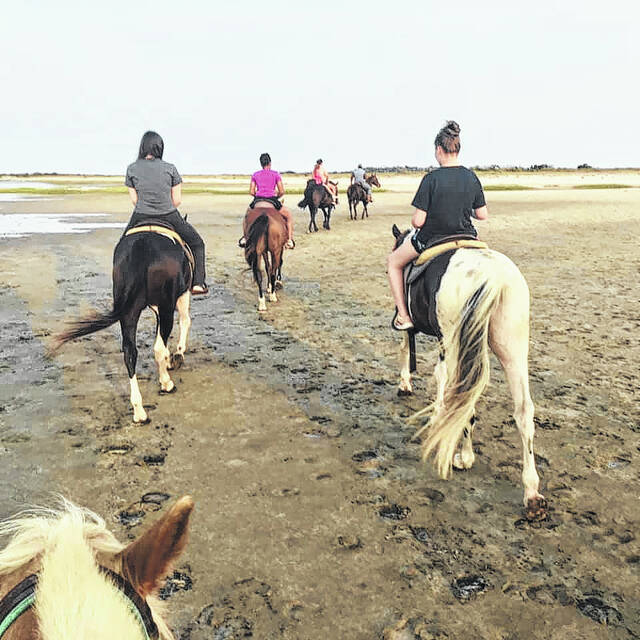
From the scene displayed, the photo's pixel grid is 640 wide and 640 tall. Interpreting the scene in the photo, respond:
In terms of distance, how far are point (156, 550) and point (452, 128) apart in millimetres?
3830

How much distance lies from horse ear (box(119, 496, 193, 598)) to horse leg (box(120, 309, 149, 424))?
3864 mm

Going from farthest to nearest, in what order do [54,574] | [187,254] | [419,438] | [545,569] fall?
[187,254] < [419,438] < [545,569] < [54,574]

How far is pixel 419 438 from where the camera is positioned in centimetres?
468

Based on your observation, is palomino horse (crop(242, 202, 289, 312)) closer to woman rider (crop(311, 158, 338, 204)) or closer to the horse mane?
the horse mane

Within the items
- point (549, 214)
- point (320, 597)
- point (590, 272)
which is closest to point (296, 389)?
point (320, 597)

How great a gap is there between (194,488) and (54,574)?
2.95 m

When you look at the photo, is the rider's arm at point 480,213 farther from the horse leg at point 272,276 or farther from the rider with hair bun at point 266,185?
the rider with hair bun at point 266,185

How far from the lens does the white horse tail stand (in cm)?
352

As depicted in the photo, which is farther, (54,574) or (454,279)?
(454,279)

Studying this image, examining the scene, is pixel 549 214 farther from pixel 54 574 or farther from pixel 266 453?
pixel 54 574

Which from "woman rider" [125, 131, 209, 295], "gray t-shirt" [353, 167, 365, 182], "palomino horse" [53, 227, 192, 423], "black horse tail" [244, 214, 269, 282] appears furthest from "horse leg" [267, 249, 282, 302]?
"gray t-shirt" [353, 167, 365, 182]

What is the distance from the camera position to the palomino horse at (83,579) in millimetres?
973

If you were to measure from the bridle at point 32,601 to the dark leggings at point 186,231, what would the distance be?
4.76 metres

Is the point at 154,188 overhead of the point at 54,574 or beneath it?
overhead
